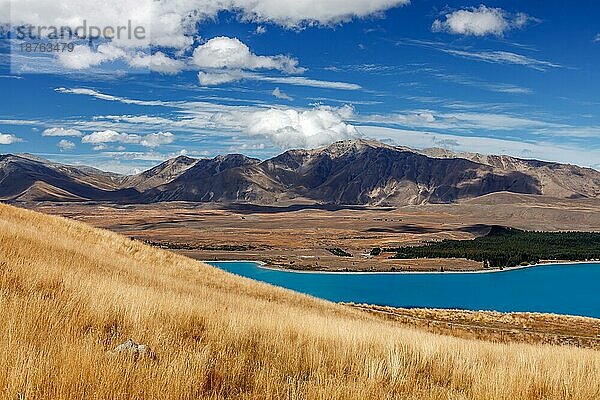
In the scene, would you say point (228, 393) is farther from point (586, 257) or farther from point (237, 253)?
point (586, 257)

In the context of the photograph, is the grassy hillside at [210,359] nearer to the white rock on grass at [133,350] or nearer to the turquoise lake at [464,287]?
the white rock on grass at [133,350]

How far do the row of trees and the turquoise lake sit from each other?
9313 millimetres

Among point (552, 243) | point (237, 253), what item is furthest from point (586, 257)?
point (237, 253)

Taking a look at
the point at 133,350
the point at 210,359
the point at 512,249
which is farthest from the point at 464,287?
the point at 133,350

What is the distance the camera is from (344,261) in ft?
455

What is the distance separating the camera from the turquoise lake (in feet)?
306

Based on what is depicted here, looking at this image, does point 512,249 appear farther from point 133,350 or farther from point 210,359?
point 133,350

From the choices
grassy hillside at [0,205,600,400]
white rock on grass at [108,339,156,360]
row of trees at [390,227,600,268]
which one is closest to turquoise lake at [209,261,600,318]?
row of trees at [390,227,600,268]

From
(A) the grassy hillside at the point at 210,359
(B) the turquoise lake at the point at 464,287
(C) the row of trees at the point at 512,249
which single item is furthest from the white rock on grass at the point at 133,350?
(C) the row of trees at the point at 512,249

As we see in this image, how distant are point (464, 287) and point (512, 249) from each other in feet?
198

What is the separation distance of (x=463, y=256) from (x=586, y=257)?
33.6 metres

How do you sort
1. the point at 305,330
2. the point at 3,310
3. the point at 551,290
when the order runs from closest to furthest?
1. the point at 3,310
2. the point at 305,330
3. the point at 551,290

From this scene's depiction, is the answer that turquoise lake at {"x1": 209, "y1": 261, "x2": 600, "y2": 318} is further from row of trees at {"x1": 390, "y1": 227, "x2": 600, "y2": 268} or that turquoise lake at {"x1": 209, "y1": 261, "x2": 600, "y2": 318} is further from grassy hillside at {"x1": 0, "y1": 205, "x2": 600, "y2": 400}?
grassy hillside at {"x1": 0, "y1": 205, "x2": 600, "y2": 400}

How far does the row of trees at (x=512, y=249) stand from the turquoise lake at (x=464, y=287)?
9.31 m
